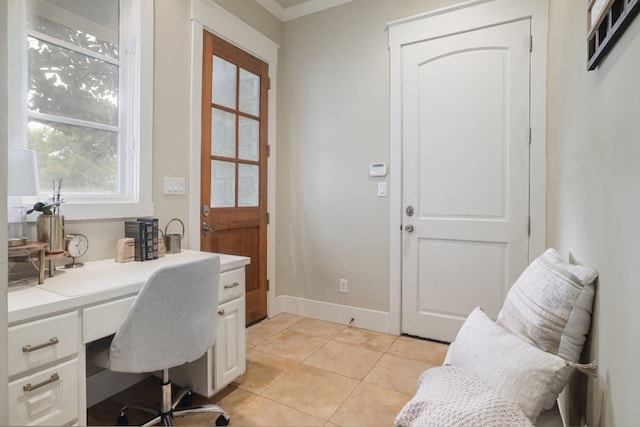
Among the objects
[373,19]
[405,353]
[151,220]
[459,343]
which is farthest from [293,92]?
[459,343]

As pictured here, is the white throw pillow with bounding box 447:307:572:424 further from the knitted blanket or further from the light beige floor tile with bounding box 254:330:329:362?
the light beige floor tile with bounding box 254:330:329:362

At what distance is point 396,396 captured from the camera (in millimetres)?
1906

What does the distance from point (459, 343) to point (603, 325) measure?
0.48m

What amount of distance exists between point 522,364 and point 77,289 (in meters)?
1.55

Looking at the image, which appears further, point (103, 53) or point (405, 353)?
point (405, 353)

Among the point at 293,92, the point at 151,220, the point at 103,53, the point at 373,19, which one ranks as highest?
the point at 373,19

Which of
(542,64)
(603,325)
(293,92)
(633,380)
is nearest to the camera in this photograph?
(633,380)

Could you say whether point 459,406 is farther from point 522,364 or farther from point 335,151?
point 335,151

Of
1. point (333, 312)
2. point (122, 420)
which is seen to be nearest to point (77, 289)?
point (122, 420)

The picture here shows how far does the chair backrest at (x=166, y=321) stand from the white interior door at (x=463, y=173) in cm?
175

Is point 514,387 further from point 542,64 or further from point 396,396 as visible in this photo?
point 542,64

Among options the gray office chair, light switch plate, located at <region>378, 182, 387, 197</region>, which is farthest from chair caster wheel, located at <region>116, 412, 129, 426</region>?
light switch plate, located at <region>378, 182, 387, 197</region>

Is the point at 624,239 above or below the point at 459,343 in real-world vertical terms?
above

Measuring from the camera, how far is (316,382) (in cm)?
205
